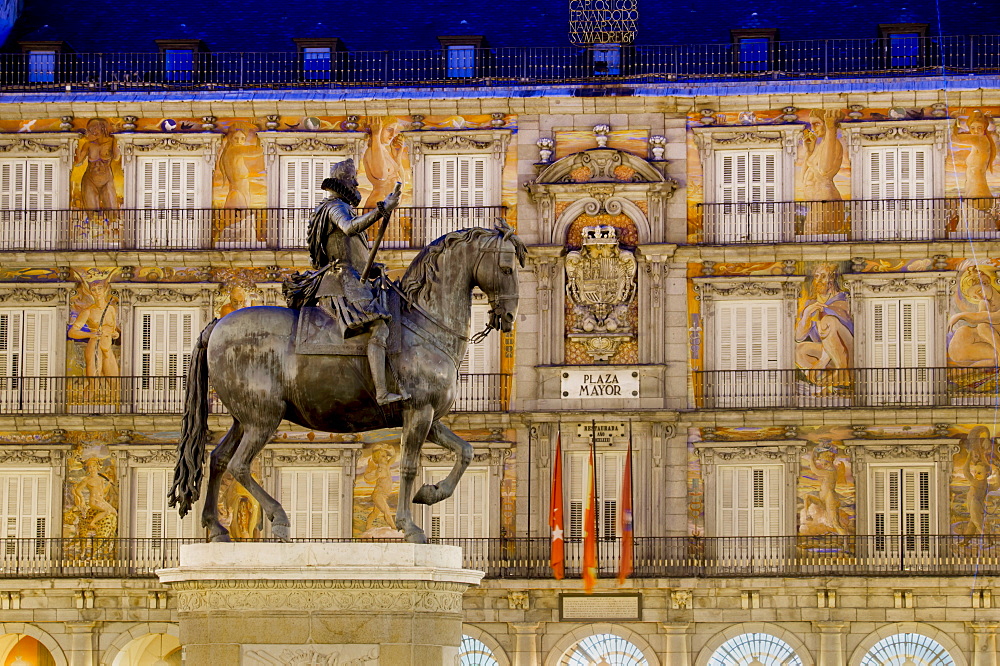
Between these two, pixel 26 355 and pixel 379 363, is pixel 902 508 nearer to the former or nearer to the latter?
pixel 26 355

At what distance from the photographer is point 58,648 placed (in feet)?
131

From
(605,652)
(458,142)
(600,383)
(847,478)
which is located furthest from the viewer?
(458,142)

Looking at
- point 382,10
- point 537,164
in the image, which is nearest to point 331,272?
point 537,164

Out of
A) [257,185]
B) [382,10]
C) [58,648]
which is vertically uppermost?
[382,10]

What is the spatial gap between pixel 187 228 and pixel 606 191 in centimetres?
807

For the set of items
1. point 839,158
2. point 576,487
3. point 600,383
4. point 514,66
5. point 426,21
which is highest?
point 426,21

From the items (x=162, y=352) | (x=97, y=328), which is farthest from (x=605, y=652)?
(x=97, y=328)

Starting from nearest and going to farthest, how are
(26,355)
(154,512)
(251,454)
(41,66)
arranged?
(251,454), (154,512), (26,355), (41,66)

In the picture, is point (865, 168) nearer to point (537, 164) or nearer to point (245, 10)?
point (537, 164)

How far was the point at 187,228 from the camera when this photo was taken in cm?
4069

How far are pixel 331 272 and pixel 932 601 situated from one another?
25.0 meters

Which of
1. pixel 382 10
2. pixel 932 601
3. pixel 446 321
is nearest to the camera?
pixel 446 321

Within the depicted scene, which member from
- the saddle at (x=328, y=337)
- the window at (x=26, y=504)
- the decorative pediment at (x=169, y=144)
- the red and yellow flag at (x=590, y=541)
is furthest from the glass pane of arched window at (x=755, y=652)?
the saddle at (x=328, y=337)

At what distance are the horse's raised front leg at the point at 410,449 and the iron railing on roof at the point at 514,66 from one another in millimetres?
25400
